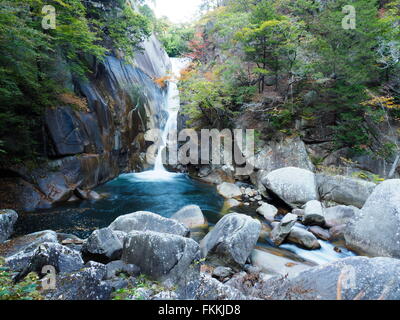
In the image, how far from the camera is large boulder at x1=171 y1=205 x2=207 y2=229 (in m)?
7.39

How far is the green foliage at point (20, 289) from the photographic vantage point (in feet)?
7.73

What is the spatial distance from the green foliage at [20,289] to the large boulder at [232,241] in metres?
3.39

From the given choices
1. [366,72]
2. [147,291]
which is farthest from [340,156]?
[147,291]

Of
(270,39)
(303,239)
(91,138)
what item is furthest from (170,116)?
(303,239)

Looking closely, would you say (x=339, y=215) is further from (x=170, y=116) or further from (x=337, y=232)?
(x=170, y=116)

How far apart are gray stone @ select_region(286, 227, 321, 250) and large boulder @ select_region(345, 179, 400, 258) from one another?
98 cm

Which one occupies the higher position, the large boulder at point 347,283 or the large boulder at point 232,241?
the large boulder at point 347,283

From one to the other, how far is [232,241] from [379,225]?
12.5ft

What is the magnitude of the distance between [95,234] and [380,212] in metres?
6.87

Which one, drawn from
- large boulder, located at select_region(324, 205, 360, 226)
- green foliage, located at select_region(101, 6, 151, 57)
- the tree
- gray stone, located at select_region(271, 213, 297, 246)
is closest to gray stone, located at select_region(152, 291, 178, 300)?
A: gray stone, located at select_region(271, 213, 297, 246)

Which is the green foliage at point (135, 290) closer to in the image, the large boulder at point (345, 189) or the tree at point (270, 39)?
the large boulder at point (345, 189)

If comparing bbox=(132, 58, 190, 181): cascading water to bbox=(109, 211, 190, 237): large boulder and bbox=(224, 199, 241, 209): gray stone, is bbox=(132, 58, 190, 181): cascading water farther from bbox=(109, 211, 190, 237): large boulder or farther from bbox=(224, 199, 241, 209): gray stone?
bbox=(109, 211, 190, 237): large boulder

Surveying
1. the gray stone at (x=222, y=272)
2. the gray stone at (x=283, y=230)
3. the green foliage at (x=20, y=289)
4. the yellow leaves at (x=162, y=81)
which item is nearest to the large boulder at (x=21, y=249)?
the green foliage at (x=20, y=289)

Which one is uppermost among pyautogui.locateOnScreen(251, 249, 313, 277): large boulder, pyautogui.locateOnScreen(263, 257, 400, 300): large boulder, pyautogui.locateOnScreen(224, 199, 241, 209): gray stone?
pyautogui.locateOnScreen(263, 257, 400, 300): large boulder
